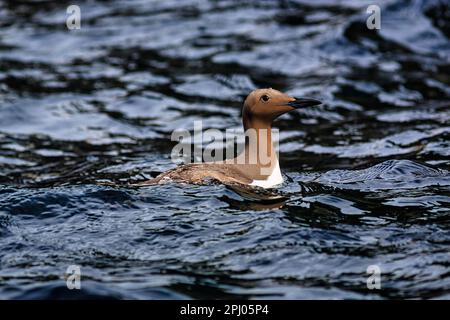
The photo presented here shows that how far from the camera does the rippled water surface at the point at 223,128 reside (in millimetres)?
7090

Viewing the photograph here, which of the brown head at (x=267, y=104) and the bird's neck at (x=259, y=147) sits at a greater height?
the brown head at (x=267, y=104)

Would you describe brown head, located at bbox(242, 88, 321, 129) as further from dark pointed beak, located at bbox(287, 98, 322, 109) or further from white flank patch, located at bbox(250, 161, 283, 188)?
white flank patch, located at bbox(250, 161, 283, 188)

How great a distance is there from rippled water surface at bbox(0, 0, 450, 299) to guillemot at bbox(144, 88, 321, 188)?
0.83 feet

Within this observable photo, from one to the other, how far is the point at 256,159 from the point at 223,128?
3.76 metres

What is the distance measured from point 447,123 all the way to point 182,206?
5.57 metres

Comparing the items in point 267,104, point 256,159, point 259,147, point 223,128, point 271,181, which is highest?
point 267,104

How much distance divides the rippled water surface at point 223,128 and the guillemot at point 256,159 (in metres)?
0.25

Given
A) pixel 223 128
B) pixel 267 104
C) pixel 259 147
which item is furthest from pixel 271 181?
pixel 223 128

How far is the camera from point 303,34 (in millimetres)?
17625

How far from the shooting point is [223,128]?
13.3 m

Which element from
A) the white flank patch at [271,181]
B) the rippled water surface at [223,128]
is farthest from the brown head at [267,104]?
the rippled water surface at [223,128]

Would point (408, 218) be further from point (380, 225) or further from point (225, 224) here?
point (225, 224)

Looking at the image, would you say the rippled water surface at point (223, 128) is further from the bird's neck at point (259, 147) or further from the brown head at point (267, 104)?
the brown head at point (267, 104)

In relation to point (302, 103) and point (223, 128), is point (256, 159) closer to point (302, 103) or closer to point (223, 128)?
point (302, 103)
